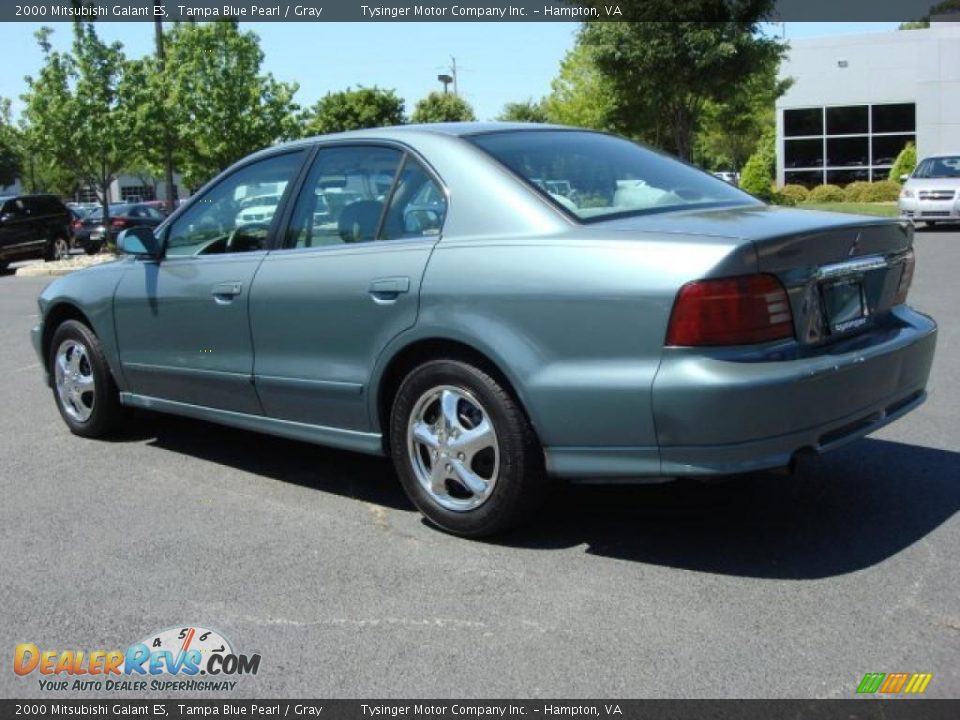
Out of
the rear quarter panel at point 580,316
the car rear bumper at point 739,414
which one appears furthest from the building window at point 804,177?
the rear quarter panel at point 580,316

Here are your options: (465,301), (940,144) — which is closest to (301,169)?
Answer: (465,301)

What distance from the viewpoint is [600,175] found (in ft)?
14.6

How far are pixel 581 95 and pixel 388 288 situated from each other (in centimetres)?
3411

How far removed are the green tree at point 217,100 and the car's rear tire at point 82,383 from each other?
1865cm

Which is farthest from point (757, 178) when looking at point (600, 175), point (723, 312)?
point (723, 312)

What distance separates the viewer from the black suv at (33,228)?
2414 cm

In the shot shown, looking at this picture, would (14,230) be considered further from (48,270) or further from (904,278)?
(904,278)

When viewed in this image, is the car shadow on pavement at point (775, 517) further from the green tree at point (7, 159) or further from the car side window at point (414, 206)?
the green tree at point (7, 159)

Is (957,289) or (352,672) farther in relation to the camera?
(957,289)

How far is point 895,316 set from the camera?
4375mm

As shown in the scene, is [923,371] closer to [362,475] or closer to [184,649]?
[362,475]
